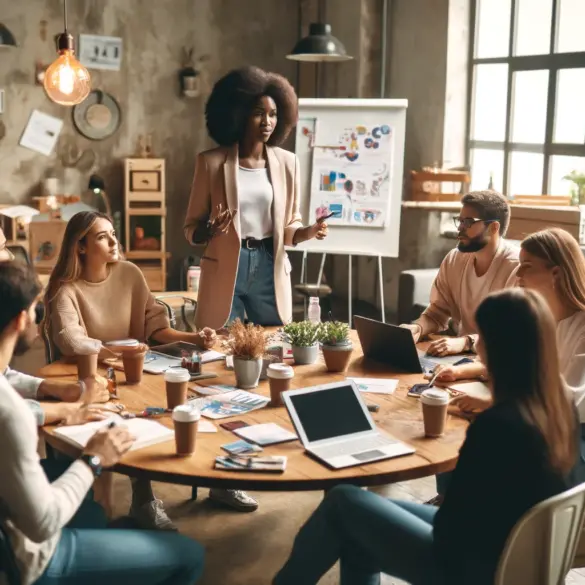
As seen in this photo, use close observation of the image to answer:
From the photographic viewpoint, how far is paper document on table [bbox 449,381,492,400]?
264 cm

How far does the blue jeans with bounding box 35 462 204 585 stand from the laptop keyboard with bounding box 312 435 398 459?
1.25ft

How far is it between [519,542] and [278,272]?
2.11 metres

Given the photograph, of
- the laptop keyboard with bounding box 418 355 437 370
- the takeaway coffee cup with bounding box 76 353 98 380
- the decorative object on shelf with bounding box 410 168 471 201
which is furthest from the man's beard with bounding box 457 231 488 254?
the decorative object on shelf with bounding box 410 168 471 201

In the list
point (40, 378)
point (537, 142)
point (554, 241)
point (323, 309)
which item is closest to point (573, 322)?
point (554, 241)

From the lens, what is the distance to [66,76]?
13.1ft

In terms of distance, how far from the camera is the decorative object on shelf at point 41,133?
21.7 feet

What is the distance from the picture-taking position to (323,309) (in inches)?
259

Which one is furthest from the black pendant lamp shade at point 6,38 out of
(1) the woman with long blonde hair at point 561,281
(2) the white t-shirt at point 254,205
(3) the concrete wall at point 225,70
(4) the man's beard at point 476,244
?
(1) the woman with long blonde hair at point 561,281

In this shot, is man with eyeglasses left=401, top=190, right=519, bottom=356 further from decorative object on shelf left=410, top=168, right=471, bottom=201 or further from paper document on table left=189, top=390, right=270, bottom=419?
decorative object on shelf left=410, top=168, right=471, bottom=201

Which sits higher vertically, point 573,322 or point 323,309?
point 573,322

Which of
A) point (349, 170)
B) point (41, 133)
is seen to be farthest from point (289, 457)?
point (41, 133)

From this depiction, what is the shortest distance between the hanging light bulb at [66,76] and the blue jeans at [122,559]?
8.34 ft

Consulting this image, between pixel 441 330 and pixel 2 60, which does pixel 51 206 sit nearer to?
pixel 2 60

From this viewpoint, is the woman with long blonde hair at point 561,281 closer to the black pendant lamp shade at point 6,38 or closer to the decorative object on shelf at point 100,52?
the black pendant lamp shade at point 6,38
